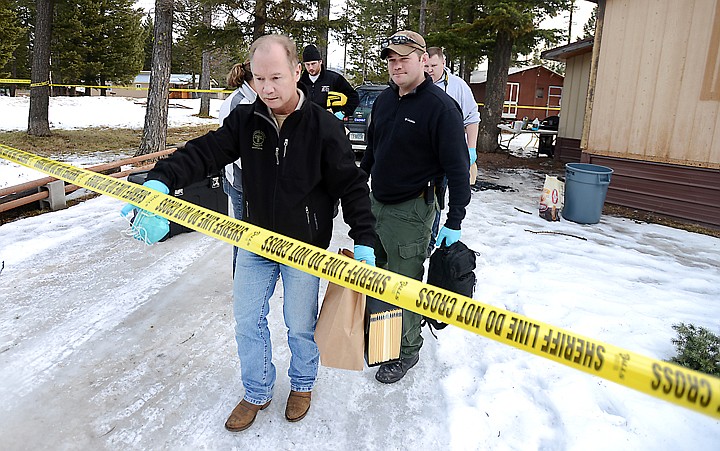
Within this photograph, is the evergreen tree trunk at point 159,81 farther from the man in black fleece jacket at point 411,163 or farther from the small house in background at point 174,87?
the small house in background at point 174,87

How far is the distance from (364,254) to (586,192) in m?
6.07

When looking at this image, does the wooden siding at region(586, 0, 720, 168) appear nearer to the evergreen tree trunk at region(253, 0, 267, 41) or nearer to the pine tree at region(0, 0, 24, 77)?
the evergreen tree trunk at region(253, 0, 267, 41)

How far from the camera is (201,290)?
4.56 m

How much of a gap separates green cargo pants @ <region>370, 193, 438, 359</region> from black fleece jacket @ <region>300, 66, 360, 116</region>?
3.34 meters

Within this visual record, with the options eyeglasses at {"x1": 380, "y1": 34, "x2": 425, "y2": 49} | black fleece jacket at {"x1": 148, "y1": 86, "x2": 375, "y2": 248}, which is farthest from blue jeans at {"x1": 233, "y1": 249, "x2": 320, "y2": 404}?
eyeglasses at {"x1": 380, "y1": 34, "x2": 425, "y2": 49}

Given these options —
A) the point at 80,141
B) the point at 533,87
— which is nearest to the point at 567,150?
the point at 80,141

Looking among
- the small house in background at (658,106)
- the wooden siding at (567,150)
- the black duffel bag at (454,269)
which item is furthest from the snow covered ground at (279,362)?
the wooden siding at (567,150)

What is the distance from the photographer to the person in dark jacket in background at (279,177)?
7.67 ft

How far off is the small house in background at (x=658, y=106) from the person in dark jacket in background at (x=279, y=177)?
7.27 meters

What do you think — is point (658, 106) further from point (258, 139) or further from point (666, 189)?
point (258, 139)

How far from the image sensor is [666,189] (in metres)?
8.02

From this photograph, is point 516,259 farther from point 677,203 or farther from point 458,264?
point 677,203

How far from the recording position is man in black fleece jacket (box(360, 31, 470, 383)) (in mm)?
2932

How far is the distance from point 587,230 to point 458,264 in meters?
4.99
